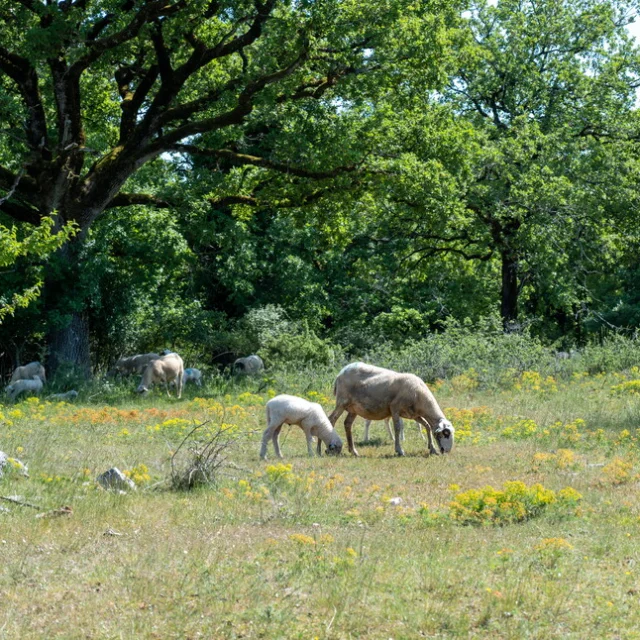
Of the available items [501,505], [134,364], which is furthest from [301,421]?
[134,364]

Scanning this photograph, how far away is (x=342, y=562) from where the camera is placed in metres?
9.16

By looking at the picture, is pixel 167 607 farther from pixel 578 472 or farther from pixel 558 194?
pixel 558 194

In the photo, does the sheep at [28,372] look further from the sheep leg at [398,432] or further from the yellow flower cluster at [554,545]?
the yellow flower cluster at [554,545]

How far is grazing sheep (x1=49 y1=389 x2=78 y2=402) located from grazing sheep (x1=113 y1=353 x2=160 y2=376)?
5456mm

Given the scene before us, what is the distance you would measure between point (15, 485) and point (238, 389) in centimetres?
1271

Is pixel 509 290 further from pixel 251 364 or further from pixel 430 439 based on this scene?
pixel 430 439

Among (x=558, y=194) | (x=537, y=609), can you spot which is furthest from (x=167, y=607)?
(x=558, y=194)

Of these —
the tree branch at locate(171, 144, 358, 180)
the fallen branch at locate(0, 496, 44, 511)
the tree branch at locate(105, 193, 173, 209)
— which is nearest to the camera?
the fallen branch at locate(0, 496, 44, 511)

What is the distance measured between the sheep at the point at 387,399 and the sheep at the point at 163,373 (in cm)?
894

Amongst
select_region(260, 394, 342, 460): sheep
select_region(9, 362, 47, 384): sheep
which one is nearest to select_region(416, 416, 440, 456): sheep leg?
select_region(260, 394, 342, 460): sheep

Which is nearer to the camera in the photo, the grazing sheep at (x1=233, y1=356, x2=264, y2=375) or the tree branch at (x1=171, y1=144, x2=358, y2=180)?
the tree branch at (x1=171, y1=144, x2=358, y2=180)

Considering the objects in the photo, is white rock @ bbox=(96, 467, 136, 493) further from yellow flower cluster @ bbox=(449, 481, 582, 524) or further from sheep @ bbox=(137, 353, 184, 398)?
sheep @ bbox=(137, 353, 184, 398)

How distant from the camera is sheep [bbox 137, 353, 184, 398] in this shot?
83.0 feet

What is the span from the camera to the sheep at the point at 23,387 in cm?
2348
